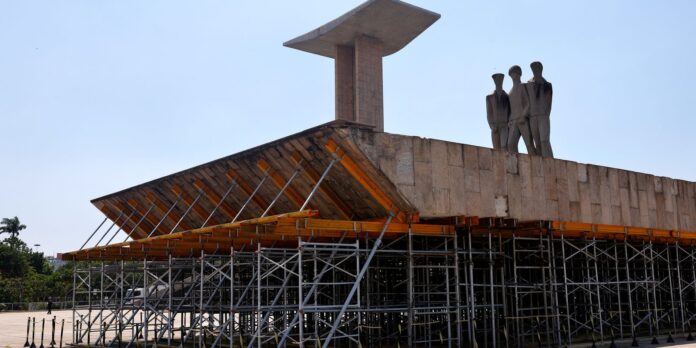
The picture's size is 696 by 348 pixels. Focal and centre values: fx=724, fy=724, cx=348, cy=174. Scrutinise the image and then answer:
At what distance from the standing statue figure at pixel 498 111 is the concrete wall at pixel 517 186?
535 centimetres

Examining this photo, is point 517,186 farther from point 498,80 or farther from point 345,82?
point 345,82

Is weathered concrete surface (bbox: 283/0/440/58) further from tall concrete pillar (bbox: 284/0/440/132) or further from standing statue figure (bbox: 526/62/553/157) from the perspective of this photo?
standing statue figure (bbox: 526/62/553/157)

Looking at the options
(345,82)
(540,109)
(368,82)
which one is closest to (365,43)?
(368,82)

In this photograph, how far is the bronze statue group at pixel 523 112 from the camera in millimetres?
28422

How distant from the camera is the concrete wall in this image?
19598 millimetres

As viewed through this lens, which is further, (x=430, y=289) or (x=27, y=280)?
(x=27, y=280)

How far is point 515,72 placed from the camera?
29.0 m

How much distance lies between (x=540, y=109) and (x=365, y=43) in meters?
13.6

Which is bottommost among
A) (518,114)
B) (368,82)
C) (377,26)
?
(518,114)

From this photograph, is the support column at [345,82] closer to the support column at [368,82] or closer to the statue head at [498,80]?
the support column at [368,82]

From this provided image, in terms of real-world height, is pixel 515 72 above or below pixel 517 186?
above

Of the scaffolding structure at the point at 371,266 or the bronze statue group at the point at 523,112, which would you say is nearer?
the scaffolding structure at the point at 371,266

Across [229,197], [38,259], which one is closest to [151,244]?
[229,197]

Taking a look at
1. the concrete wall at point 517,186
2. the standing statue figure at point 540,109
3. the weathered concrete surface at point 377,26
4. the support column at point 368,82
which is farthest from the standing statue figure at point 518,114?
the weathered concrete surface at point 377,26
